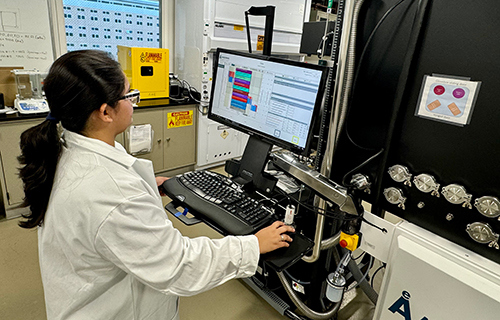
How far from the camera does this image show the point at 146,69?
109 inches

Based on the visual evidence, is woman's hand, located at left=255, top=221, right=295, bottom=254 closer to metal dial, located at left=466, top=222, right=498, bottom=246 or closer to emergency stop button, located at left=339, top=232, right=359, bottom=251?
emergency stop button, located at left=339, top=232, right=359, bottom=251

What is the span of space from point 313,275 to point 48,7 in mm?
2731

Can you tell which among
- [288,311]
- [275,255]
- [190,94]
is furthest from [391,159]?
[190,94]

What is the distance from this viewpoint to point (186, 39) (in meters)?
3.10

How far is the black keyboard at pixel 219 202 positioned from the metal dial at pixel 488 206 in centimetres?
58

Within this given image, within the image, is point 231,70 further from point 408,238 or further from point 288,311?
point 288,311

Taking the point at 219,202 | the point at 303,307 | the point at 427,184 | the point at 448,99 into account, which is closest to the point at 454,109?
the point at 448,99

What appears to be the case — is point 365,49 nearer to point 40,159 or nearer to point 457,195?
point 457,195

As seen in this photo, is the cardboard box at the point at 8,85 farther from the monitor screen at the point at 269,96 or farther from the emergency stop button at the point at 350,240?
the emergency stop button at the point at 350,240

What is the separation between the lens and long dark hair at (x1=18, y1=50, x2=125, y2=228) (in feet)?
2.53

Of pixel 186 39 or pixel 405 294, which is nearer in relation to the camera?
pixel 405 294

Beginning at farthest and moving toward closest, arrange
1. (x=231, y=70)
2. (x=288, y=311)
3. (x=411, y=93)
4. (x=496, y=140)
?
(x=288, y=311) → (x=231, y=70) → (x=411, y=93) → (x=496, y=140)

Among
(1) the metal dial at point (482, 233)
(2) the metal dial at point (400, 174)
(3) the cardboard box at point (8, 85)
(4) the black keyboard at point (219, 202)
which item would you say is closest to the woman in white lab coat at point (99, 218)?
(4) the black keyboard at point (219, 202)

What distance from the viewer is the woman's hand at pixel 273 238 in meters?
0.92
